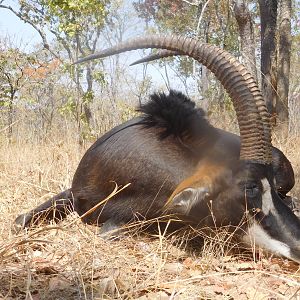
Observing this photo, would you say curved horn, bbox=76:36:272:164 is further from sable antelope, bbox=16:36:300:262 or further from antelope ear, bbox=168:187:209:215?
antelope ear, bbox=168:187:209:215

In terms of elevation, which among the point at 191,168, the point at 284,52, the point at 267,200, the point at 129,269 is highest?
the point at 284,52

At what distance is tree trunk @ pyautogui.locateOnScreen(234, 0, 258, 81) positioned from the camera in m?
7.35

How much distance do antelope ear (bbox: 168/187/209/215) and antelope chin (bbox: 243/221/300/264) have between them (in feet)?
1.22

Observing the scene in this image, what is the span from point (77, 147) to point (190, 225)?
140 inches

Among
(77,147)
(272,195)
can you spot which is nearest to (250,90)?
(272,195)

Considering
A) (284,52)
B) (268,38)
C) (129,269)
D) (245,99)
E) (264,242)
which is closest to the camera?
(129,269)

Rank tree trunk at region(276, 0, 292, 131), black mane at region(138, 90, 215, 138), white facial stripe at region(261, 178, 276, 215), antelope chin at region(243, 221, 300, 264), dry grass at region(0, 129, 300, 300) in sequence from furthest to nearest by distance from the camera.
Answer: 1. tree trunk at region(276, 0, 292, 131)
2. black mane at region(138, 90, 215, 138)
3. white facial stripe at region(261, 178, 276, 215)
4. antelope chin at region(243, 221, 300, 264)
5. dry grass at region(0, 129, 300, 300)

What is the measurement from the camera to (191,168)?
3699 mm

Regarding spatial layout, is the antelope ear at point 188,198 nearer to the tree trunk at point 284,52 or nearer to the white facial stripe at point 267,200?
the white facial stripe at point 267,200

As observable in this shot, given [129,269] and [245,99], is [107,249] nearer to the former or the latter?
[129,269]

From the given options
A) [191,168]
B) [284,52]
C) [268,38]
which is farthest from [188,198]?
[284,52]

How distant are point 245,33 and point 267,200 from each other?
4672mm

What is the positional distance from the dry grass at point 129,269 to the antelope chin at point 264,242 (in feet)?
0.19

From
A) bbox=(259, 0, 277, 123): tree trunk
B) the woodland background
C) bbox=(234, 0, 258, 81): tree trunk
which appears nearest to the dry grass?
the woodland background
